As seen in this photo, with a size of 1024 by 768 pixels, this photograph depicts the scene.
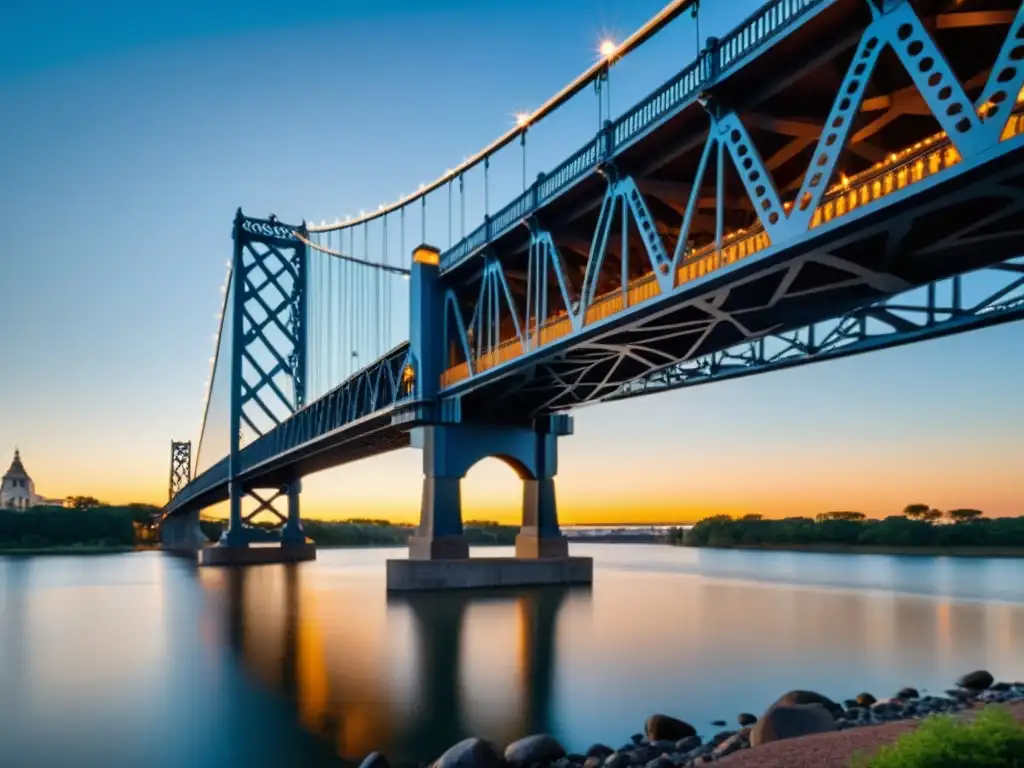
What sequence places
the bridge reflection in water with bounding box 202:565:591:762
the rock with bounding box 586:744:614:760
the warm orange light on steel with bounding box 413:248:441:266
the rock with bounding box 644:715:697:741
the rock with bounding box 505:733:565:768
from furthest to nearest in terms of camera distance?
the warm orange light on steel with bounding box 413:248:441:266 < the bridge reflection in water with bounding box 202:565:591:762 < the rock with bounding box 644:715:697:741 < the rock with bounding box 586:744:614:760 < the rock with bounding box 505:733:565:768

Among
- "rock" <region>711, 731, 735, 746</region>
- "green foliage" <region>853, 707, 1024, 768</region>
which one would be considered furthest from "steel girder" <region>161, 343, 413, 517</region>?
"green foliage" <region>853, 707, 1024, 768</region>

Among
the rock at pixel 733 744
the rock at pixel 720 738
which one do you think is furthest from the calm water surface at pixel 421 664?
the rock at pixel 733 744

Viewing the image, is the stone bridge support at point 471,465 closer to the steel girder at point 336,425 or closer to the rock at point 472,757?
the steel girder at point 336,425

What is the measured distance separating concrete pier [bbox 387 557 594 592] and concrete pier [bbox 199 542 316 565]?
33.8m

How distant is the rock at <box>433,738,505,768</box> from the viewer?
30.3ft

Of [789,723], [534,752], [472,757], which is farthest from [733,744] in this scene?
[472,757]

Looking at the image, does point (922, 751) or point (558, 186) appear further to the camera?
point (558, 186)

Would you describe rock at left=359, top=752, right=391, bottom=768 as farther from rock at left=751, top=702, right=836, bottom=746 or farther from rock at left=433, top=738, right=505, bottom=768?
rock at left=751, top=702, right=836, bottom=746

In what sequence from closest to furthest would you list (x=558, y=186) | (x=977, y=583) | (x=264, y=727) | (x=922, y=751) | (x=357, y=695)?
1. (x=922, y=751)
2. (x=264, y=727)
3. (x=357, y=695)
4. (x=558, y=186)
5. (x=977, y=583)

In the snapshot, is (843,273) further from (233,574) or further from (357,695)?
(233,574)

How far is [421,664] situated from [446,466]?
54.2ft

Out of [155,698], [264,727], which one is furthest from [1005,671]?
[155,698]

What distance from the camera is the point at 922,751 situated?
5387 millimetres

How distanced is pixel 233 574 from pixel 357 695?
137ft
